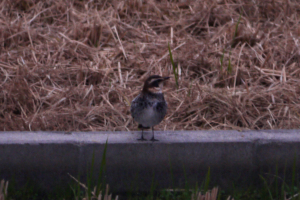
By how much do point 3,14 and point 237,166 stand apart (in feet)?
14.2

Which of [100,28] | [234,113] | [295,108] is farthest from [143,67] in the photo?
[295,108]

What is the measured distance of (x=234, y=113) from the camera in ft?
14.9

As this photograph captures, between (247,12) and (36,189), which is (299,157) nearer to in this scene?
(36,189)

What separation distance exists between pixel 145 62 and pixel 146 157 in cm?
216

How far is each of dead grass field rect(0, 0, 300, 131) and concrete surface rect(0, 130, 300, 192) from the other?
2.63 feet

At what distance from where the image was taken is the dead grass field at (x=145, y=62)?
14.9 ft

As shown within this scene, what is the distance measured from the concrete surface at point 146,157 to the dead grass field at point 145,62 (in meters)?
0.80

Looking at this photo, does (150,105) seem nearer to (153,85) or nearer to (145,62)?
(153,85)

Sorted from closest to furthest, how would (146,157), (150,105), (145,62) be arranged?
(146,157) → (150,105) → (145,62)

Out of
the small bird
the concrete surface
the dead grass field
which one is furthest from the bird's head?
the dead grass field

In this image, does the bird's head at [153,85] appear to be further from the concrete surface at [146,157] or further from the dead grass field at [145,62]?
the dead grass field at [145,62]

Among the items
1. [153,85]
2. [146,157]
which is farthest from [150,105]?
[146,157]

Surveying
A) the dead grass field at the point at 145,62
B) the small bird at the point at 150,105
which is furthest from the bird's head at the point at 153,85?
the dead grass field at the point at 145,62

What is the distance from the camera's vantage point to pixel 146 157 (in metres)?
3.52
